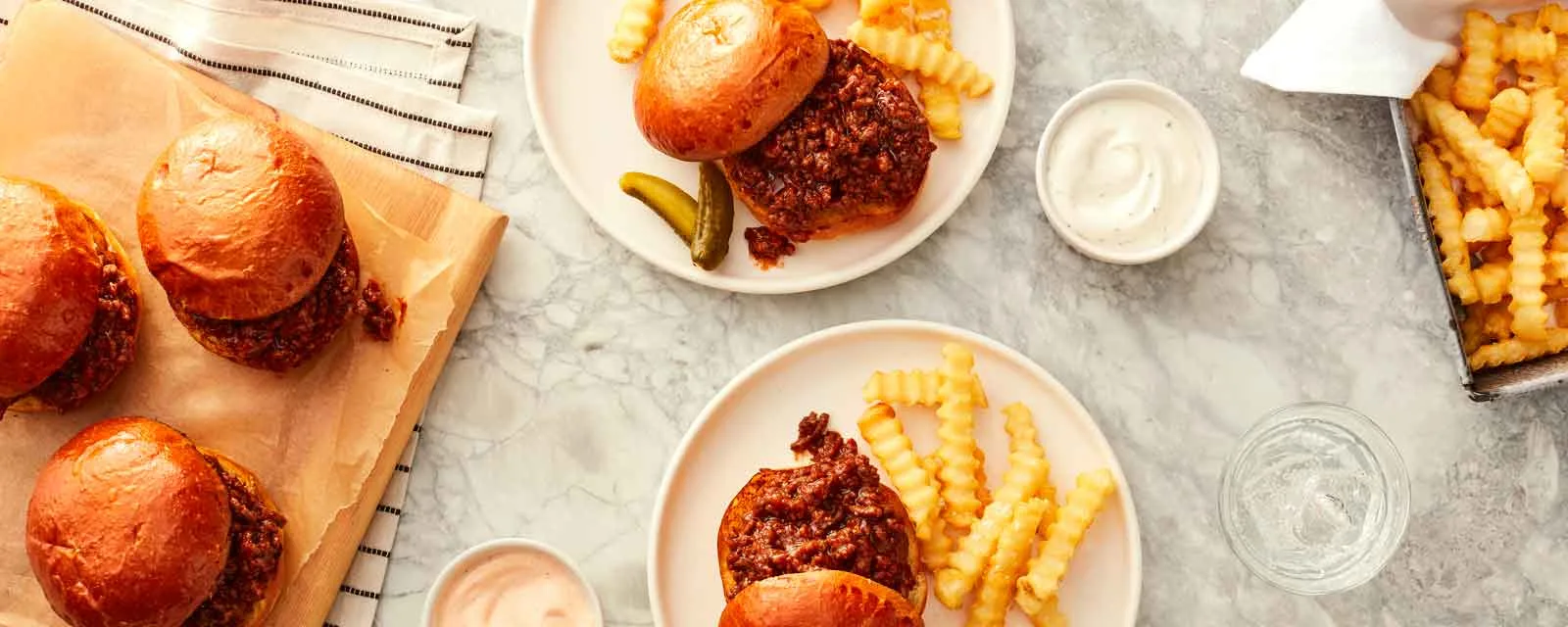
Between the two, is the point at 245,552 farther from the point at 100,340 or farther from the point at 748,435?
the point at 748,435

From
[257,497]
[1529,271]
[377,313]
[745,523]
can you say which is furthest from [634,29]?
[1529,271]

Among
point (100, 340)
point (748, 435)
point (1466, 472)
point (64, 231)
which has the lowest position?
point (1466, 472)

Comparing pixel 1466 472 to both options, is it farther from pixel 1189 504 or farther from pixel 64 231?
pixel 64 231

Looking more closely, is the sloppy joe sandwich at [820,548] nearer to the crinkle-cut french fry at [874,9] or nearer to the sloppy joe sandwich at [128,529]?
the crinkle-cut french fry at [874,9]

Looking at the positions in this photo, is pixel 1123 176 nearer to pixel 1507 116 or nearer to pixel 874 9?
pixel 874 9

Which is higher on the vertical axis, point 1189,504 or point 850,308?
point 850,308

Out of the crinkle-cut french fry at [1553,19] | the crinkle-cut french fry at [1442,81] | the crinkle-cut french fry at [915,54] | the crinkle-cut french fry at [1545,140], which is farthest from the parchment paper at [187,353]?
the crinkle-cut french fry at [1553,19]

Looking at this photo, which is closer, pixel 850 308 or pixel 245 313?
pixel 245 313

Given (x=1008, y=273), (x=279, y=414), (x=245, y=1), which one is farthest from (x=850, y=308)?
(x=245, y=1)
